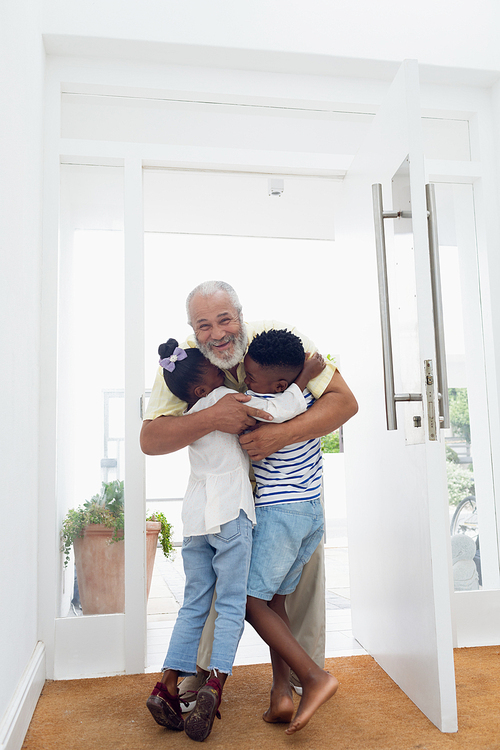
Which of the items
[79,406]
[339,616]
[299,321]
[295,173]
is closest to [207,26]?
[295,173]

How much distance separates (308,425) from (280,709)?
82cm

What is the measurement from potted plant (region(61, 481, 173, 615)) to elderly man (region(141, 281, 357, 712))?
17.8 inches

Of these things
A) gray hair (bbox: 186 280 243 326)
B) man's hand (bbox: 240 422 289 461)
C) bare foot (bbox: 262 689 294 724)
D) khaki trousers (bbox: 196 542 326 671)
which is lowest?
bare foot (bbox: 262 689 294 724)

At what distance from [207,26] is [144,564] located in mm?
2107

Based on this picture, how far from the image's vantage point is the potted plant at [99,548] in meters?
2.22

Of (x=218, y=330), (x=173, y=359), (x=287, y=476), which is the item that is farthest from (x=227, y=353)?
(x=287, y=476)

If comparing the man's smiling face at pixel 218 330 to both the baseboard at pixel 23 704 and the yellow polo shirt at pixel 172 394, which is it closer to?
the yellow polo shirt at pixel 172 394

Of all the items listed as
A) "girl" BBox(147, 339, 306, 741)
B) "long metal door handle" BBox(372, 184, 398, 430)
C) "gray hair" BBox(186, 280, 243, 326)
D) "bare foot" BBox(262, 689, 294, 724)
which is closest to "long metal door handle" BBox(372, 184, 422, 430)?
"long metal door handle" BBox(372, 184, 398, 430)

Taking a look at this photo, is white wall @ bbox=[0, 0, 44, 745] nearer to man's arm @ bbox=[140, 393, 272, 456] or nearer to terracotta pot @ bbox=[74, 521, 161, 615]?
terracotta pot @ bbox=[74, 521, 161, 615]

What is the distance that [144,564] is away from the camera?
2229mm

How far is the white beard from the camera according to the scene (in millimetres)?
1877

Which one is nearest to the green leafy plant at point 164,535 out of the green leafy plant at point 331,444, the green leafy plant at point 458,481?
the green leafy plant at point 458,481

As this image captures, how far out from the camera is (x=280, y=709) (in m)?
1.71

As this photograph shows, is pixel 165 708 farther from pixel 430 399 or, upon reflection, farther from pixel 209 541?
pixel 430 399
